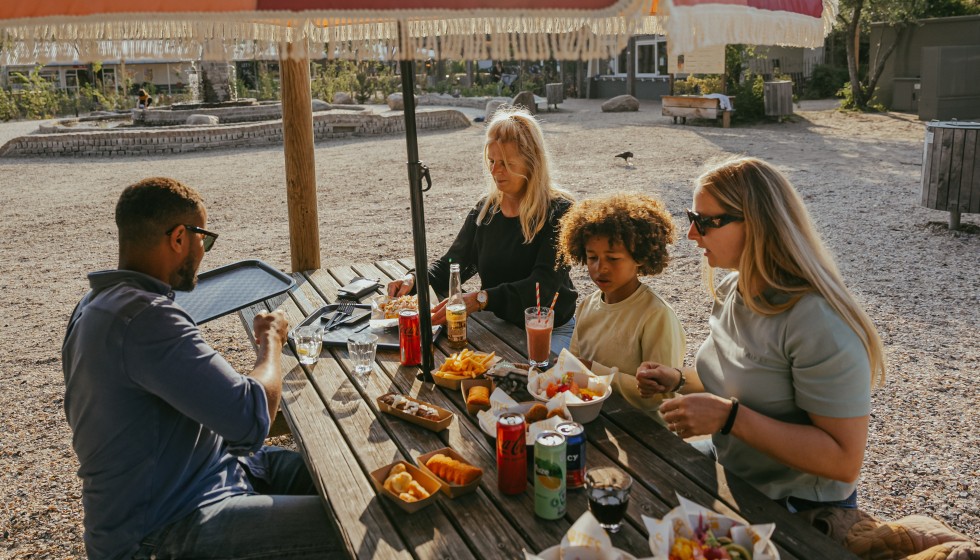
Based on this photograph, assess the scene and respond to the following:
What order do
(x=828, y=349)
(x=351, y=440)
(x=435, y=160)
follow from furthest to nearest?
(x=435, y=160) → (x=351, y=440) → (x=828, y=349)

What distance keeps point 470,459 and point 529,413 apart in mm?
218

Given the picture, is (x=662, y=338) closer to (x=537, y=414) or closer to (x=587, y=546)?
(x=537, y=414)

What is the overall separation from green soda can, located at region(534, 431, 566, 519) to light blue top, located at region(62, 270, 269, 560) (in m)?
0.85

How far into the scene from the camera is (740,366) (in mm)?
2309

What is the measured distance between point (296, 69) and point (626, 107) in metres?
19.8

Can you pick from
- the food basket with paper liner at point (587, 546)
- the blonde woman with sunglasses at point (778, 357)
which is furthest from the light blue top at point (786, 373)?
the food basket with paper liner at point (587, 546)

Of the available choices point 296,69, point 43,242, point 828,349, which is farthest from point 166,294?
point 43,242

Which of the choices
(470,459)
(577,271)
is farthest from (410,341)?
(577,271)

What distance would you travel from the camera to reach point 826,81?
2600 centimetres

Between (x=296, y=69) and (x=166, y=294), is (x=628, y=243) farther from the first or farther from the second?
(x=296, y=69)

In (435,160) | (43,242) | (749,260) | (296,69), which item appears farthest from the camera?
(435,160)

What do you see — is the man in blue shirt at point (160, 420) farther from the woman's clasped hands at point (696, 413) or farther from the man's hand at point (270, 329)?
the woman's clasped hands at point (696, 413)

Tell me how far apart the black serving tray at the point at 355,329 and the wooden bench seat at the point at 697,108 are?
16445 mm

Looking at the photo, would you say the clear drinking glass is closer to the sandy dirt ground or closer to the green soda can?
the green soda can
